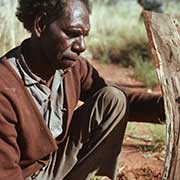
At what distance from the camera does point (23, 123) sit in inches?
120

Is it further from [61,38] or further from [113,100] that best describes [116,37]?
[61,38]

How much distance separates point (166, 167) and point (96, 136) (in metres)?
0.54

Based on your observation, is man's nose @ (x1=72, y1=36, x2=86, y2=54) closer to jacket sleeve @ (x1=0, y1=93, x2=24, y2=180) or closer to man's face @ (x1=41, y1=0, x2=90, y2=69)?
man's face @ (x1=41, y1=0, x2=90, y2=69)

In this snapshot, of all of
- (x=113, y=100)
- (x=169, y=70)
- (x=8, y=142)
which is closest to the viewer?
(x=8, y=142)

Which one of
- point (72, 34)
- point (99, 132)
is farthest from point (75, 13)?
point (99, 132)

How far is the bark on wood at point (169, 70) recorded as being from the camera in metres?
3.03

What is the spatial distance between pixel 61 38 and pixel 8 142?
52cm

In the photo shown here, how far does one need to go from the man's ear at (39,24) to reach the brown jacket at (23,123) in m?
0.14

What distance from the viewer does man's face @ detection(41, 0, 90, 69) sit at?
9.80 ft

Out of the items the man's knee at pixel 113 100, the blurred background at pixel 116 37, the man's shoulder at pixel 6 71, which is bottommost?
the blurred background at pixel 116 37

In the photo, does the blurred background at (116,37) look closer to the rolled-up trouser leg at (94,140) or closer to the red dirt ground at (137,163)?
the red dirt ground at (137,163)

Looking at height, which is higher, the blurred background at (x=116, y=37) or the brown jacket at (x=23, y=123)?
the brown jacket at (x=23, y=123)

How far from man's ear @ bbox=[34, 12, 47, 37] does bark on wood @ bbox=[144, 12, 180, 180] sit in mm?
604

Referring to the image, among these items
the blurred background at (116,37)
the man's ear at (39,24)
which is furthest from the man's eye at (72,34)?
the blurred background at (116,37)
